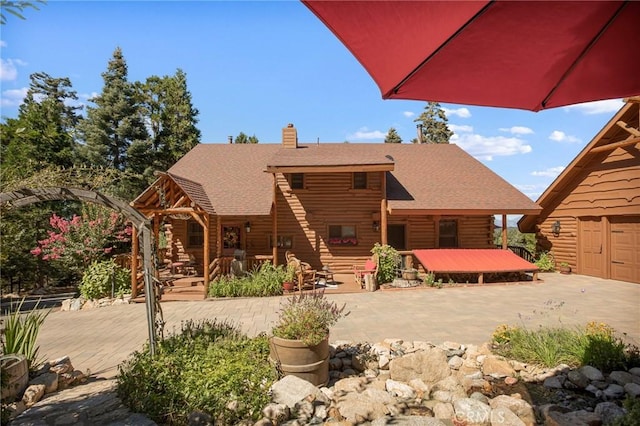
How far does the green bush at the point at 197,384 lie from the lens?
379 centimetres

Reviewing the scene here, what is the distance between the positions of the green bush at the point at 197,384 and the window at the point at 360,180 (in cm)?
1146

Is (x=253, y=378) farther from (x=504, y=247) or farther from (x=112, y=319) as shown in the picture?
(x=504, y=247)

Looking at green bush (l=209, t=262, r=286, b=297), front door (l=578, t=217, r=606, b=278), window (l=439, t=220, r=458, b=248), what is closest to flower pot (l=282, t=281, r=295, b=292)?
green bush (l=209, t=262, r=286, b=297)

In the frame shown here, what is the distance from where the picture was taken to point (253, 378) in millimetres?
4094

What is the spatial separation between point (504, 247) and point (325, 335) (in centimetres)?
1265

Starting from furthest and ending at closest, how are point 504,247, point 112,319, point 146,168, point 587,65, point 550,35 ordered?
point 146,168 < point 504,247 < point 112,319 < point 587,65 < point 550,35

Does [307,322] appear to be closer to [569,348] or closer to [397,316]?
[569,348]

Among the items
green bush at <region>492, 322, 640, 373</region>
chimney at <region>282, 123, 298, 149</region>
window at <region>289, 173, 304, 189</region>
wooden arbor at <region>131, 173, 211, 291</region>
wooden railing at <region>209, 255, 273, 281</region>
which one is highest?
chimney at <region>282, 123, 298, 149</region>

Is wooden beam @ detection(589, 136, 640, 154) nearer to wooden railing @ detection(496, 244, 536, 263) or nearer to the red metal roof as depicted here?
the red metal roof

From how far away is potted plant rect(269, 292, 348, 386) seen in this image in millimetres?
4605

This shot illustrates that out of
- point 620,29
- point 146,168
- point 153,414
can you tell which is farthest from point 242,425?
point 146,168

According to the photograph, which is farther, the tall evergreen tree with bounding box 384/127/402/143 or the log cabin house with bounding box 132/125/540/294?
the tall evergreen tree with bounding box 384/127/402/143

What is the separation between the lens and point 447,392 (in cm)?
462

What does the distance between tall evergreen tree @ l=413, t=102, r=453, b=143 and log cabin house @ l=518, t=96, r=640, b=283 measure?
74.7ft
